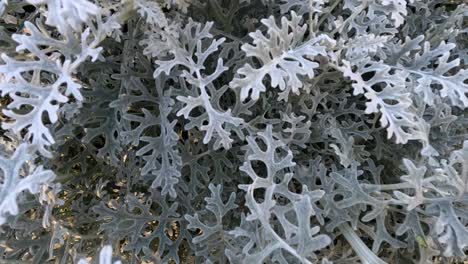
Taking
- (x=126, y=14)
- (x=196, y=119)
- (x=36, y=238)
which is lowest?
(x=36, y=238)

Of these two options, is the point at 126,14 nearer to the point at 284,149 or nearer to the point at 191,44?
the point at 191,44

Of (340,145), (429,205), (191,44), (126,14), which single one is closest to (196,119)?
(191,44)

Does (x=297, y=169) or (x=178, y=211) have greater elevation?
(x=297, y=169)

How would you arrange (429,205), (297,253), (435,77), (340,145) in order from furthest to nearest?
(340,145), (435,77), (429,205), (297,253)

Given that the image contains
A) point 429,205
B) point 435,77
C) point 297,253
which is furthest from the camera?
point 435,77

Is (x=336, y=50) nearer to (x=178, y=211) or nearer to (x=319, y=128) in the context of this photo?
(x=319, y=128)

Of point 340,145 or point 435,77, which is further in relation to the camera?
point 340,145
